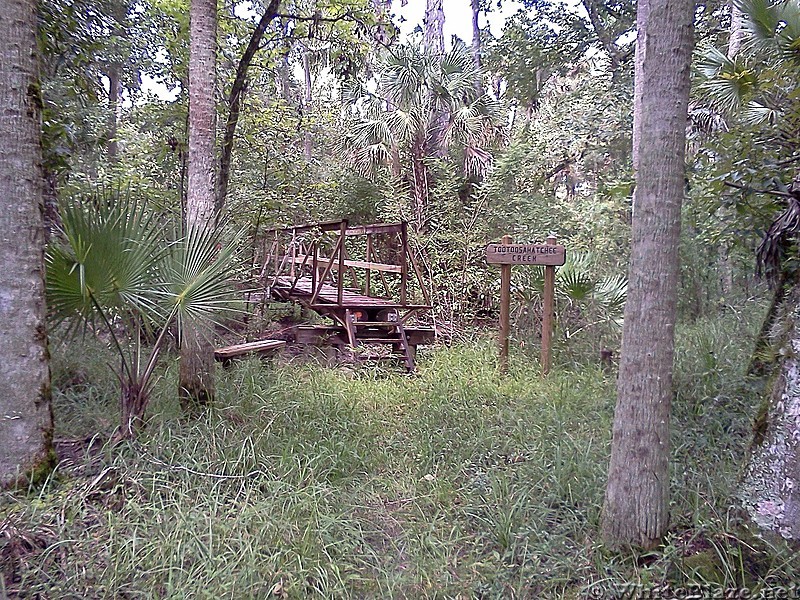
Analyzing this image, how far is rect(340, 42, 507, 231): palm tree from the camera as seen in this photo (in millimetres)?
10258

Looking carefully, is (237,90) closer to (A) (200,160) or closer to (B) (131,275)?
(A) (200,160)

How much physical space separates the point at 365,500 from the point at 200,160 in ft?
9.71

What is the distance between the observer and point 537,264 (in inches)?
241

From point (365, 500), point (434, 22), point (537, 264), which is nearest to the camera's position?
point (365, 500)

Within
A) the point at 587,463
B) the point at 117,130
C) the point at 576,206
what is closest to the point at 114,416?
the point at 587,463

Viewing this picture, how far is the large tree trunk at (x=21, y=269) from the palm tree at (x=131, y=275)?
21cm

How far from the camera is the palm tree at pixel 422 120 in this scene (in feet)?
33.7

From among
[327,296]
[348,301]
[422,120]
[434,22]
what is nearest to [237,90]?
[348,301]

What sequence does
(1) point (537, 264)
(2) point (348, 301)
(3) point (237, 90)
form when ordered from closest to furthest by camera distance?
(3) point (237, 90)
(1) point (537, 264)
(2) point (348, 301)

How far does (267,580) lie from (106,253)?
204 cm

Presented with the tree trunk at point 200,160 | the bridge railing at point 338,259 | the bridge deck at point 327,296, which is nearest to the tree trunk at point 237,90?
the tree trunk at point 200,160

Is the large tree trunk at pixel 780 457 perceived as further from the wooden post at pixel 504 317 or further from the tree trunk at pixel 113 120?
the tree trunk at pixel 113 120

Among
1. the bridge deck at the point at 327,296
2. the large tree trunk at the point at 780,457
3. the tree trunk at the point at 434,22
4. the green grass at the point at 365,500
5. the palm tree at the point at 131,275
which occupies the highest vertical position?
the tree trunk at the point at 434,22

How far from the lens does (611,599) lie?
2.32m
